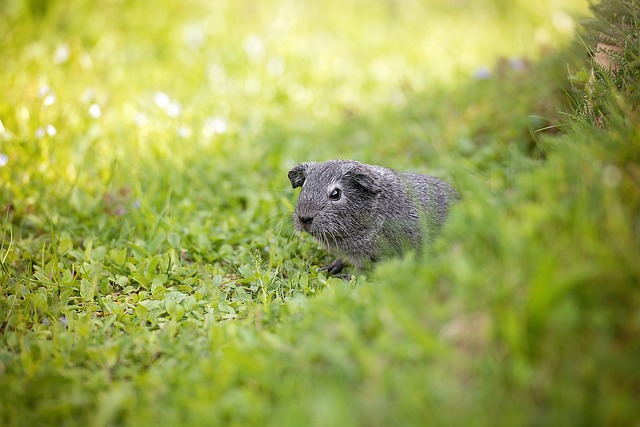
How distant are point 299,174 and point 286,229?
52 centimetres

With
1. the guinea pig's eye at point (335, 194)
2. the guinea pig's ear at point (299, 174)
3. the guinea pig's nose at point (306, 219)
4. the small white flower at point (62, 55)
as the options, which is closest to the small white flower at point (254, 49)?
the small white flower at point (62, 55)

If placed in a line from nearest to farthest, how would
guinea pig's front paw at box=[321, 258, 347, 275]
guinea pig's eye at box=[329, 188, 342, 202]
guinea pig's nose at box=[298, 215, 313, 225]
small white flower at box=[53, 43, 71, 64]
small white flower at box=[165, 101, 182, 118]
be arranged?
guinea pig's nose at box=[298, 215, 313, 225], guinea pig's eye at box=[329, 188, 342, 202], guinea pig's front paw at box=[321, 258, 347, 275], small white flower at box=[165, 101, 182, 118], small white flower at box=[53, 43, 71, 64]

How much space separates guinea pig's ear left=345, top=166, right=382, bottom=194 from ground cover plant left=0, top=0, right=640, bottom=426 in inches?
23.9

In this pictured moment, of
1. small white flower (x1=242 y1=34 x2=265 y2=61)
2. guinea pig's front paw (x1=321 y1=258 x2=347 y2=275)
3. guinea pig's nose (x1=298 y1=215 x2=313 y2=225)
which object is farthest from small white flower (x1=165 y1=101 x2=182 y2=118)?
guinea pig's front paw (x1=321 y1=258 x2=347 y2=275)

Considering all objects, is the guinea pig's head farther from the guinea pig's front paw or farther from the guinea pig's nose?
the guinea pig's front paw

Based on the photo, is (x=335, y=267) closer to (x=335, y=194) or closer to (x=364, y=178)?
(x=335, y=194)

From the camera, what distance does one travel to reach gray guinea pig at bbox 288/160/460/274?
4.61 meters

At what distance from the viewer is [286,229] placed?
5.07 metres

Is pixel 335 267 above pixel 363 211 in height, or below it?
below

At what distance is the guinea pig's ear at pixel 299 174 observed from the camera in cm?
495

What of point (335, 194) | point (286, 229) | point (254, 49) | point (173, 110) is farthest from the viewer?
point (254, 49)

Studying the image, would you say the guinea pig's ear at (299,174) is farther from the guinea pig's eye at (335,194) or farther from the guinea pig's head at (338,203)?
the guinea pig's eye at (335,194)

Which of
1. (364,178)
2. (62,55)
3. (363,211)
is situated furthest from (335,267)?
(62,55)

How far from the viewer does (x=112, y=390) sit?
3.07 metres
